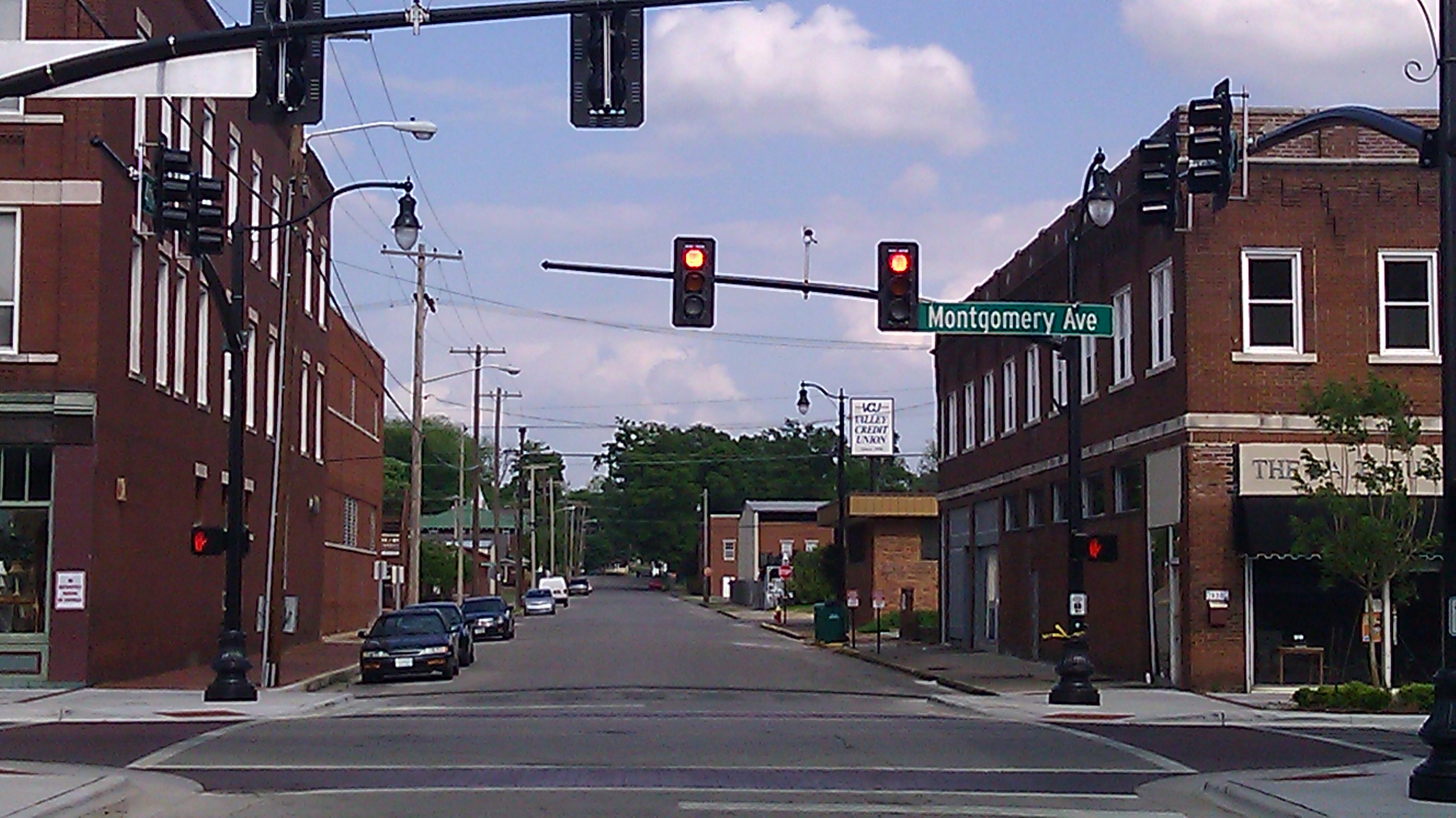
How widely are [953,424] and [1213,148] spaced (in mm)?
35934

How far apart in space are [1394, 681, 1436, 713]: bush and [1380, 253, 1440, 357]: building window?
6.26 metres

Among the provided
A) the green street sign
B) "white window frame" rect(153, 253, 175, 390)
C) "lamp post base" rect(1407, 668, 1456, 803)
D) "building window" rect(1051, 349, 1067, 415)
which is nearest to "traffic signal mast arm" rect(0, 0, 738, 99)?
"lamp post base" rect(1407, 668, 1456, 803)

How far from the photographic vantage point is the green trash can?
58438 millimetres

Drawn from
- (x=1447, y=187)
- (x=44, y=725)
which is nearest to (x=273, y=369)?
(x=44, y=725)

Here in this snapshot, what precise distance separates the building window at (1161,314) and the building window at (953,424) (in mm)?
20328

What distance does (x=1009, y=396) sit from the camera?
45812 millimetres

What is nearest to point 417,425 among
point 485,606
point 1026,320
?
point 485,606

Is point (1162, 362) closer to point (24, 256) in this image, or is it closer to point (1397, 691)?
point (1397, 691)

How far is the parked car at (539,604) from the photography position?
304 feet

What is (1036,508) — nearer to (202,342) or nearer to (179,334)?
(202,342)

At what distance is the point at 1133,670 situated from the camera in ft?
110

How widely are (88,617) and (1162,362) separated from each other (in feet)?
62.4

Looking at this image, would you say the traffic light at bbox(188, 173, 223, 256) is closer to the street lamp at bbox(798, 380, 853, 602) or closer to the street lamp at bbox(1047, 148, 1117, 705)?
the street lamp at bbox(1047, 148, 1117, 705)

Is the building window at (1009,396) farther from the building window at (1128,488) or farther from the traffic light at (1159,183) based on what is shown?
the traffic light at (1159,183)
